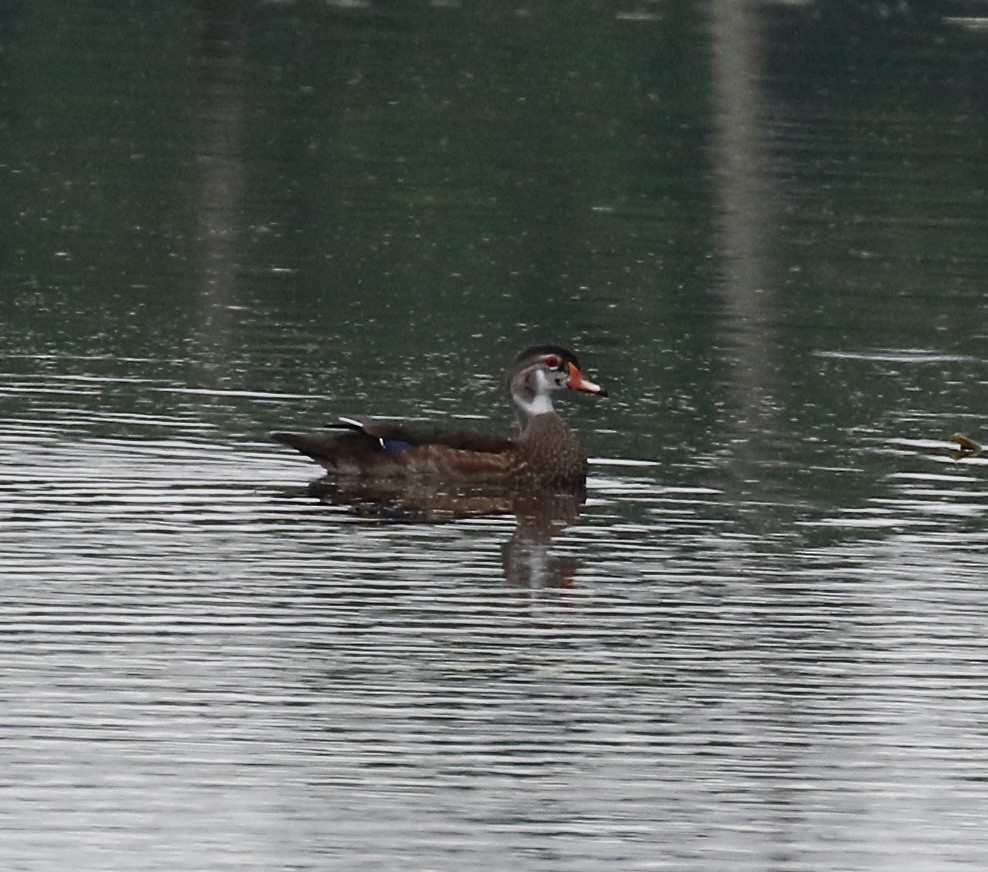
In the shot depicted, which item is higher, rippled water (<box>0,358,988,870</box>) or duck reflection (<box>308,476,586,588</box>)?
rippled water (<box>0,358,988,870</box>)

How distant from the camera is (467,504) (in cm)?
1656

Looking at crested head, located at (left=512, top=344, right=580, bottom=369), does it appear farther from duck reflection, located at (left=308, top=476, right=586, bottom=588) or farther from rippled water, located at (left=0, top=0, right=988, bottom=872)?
duck reflection, located at (left=308, top=476, right=586, bottom=588)

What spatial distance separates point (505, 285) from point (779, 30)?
24152 mm

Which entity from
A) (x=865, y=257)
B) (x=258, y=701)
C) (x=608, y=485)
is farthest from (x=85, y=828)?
(x=865, y=257)

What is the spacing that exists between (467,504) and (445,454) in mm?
373

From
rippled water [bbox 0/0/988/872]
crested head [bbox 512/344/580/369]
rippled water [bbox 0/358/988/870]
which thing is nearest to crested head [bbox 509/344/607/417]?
crested head [bbox 512/344/580/369]

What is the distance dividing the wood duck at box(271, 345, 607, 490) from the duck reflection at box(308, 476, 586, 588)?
0.06m

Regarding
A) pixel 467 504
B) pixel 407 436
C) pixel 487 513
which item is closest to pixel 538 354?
pixel 407 436

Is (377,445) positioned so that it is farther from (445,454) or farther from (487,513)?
(487,513)

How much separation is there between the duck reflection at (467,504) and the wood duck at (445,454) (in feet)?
0.21

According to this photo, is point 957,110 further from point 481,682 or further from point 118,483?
point 481,682

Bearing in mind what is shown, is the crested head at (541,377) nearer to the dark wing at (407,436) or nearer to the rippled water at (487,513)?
the rippled water at (487,513)

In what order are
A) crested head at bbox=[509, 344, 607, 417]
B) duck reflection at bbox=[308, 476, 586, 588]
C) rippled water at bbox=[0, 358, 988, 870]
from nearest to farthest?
1. rippled water at bbox=[0, 358, 988, 870]
2. duck reflection at bbox=[308, 476, 586, 588]
3. crested head at bbox=[509, 344, 607, 417]

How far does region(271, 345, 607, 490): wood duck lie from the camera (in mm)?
16688
